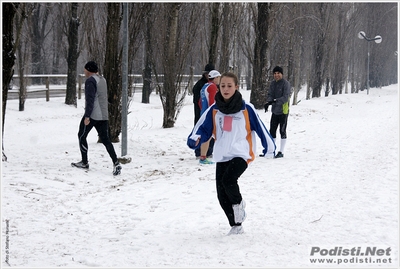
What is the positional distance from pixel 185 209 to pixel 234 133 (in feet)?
5.51

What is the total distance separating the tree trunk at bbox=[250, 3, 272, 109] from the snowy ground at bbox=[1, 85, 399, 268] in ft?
26.7

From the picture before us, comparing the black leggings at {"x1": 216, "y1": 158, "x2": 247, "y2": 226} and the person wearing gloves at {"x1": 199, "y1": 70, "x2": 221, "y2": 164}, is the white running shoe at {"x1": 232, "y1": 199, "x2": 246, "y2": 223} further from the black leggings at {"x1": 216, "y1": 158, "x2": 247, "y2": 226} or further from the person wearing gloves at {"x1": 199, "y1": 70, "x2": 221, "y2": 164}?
the person wearing gloves at {"x1": 199, "y1": 70, "x2": 221, "y2": 164}

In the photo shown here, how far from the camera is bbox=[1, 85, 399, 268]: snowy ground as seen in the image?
483cm

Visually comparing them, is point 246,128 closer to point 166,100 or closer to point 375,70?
point 166,100

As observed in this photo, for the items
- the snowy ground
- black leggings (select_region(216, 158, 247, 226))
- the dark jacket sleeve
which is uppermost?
the dark jacket sleeve

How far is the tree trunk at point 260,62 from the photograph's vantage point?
1959cm

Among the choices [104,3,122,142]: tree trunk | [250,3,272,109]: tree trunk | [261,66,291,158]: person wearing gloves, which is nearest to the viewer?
[261,66,291,158]: person wearing gloves

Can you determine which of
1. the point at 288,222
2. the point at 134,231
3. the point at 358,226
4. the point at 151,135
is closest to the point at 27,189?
the point at 134,231

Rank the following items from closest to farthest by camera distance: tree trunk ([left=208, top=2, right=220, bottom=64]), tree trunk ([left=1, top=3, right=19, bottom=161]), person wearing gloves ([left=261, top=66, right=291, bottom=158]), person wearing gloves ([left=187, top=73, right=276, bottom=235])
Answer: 1. person wearing gloves ([left=187, top=73, right=276, bottom=235])
2. tree trunk ([left=1, top=3, right=19, bottom=161])
3. person wearing gloves ([left=261, top=66, right=291, bottom=158])
4. tree trunk ([left=208, top=2, right=220, bottom=64])

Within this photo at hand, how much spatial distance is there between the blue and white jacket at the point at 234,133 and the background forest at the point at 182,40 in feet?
14.4

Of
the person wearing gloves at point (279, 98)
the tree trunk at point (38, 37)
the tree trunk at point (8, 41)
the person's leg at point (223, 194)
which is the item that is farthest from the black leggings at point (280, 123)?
the tree trunk at point (38, 37)

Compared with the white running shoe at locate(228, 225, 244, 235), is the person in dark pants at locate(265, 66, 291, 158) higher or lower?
higher

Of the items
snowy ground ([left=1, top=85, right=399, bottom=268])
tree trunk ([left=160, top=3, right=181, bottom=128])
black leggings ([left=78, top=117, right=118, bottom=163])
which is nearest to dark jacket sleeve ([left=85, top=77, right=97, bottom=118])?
black leggings ([left=78, top=117, right=118, bottom=163])

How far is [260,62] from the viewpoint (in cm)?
2000
